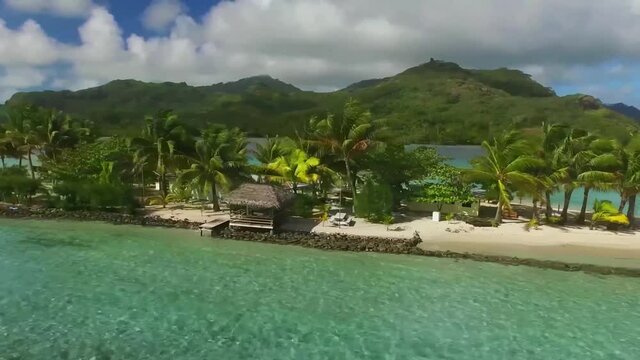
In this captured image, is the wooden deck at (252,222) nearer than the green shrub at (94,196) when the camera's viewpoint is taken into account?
Yes

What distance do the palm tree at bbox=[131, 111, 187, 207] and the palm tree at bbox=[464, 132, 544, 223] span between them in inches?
645

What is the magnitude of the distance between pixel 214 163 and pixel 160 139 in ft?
14.3

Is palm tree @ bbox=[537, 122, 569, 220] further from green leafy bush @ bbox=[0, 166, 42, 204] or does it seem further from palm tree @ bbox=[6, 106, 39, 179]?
palm tree @ bbox=[6, 106, 39, 179]

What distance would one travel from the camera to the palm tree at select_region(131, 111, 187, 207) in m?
28.8

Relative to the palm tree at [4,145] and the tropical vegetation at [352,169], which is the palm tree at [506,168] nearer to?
the tropical vegetation at [352,169]

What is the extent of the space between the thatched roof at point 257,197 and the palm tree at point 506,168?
9.92 m

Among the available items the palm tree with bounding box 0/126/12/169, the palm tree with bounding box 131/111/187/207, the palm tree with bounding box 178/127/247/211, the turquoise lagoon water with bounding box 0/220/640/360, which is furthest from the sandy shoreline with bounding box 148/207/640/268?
the palm tree with bounding box 0/126/12/169

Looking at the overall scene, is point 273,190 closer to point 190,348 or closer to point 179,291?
point 179,291

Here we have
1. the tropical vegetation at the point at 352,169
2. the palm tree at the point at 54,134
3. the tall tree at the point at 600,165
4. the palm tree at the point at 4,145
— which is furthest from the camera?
the palm tree at the point at 4,145

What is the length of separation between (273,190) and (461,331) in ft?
43.1

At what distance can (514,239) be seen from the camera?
2345 cm

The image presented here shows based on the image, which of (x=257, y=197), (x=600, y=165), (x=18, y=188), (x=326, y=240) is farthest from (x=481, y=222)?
(x=18, y=188)

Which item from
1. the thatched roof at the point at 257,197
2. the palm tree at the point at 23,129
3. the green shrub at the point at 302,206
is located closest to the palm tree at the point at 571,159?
the green shrub at the point at 302,206

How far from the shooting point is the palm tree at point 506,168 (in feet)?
80.5
